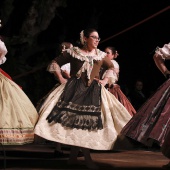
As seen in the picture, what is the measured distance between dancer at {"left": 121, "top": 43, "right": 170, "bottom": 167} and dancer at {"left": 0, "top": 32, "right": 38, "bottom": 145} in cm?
76

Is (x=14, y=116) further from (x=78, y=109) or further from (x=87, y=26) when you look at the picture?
(x=87, y=26)

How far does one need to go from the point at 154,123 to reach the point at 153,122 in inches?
0.6

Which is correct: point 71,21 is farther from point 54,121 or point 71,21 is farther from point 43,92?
point 54,121

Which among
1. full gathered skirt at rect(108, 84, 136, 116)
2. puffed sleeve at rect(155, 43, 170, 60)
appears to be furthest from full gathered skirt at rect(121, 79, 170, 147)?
full gathered skirt at rect(108, 84, 136, 116)

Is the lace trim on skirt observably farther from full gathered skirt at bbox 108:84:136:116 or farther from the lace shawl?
full gathered skirt at bbox 108:84:136:116

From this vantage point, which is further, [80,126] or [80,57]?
[80,57]

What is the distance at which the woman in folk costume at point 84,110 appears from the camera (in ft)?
14.2

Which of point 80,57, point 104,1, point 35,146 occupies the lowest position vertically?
point 35,146

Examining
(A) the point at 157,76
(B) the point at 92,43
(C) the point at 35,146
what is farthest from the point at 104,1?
(B) the point at 92,43

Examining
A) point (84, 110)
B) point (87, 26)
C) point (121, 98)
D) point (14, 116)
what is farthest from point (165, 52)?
point (87, 26)

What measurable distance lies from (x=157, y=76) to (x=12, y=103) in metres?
5.19

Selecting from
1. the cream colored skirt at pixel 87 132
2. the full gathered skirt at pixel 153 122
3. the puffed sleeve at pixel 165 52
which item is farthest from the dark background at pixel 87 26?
the full gathered skirt at pixel 153 122

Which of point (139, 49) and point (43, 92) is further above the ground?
point (139, 49)

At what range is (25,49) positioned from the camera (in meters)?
9.77
